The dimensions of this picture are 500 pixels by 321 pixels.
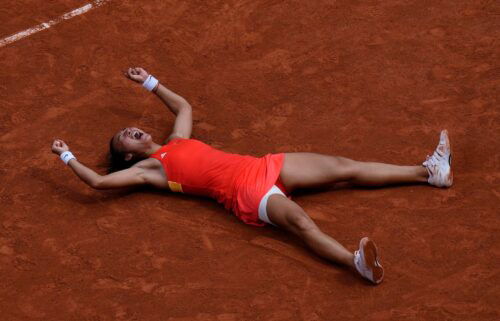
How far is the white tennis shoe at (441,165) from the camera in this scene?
6750mm

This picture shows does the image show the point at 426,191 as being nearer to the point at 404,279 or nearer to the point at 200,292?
the point at 404,279

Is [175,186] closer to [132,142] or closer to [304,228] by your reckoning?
[132,142]

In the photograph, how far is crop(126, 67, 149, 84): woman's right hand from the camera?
7.71 m

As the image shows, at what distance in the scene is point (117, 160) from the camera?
7305 millimetres

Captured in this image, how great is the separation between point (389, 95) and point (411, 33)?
103cm

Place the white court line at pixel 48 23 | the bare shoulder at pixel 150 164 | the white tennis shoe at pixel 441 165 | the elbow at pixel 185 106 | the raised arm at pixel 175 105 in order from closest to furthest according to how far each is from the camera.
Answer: the white tennis shoe at pixel 441 165 → the bare shoulder at pixel 150 164 → the raised arm at pixel 175 105 → the elbow at pixel 185 106 → the white court line at pixel 48 23

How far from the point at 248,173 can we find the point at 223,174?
0.22m

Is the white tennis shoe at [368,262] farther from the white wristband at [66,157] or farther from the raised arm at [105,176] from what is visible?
the white wristband at [66,157]

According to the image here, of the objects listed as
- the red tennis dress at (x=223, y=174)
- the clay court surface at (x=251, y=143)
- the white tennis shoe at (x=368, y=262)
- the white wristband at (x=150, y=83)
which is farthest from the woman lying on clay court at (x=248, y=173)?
the white wristband at (x=150, y=83)

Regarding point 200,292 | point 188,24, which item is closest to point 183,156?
point 200,292

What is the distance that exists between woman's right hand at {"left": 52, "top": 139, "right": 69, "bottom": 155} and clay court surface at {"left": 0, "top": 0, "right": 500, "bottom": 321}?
13.0 inches

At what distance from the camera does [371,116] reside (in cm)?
762

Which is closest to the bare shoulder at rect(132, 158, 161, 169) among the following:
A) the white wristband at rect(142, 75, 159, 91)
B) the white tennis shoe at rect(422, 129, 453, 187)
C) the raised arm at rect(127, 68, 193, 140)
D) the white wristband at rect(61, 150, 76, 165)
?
the raised arm at rect(127, 68, 193, 140)

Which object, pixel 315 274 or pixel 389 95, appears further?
Answer: pixel 389 95
